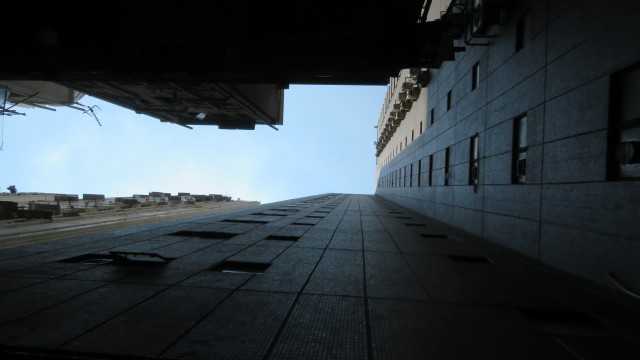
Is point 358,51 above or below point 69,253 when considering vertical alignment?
above

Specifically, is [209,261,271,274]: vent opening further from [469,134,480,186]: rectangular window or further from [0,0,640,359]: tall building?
[469,134,480,186]: rectangular window

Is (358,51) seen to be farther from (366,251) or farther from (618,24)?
(366,251)

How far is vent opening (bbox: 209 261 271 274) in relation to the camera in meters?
9.41

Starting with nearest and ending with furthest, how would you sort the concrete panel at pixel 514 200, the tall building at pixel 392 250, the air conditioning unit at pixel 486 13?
1. the tall building at pixel 392 250
2. the concrete panel at pixel 514 200
3. the air conditioning unit at pixel 486 13

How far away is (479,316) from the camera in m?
6.23

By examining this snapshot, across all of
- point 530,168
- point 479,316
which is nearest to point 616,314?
point 479,316

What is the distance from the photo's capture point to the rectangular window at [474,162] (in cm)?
1588

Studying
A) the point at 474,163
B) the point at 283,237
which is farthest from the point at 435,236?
the point at 283,237

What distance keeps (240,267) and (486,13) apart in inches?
501

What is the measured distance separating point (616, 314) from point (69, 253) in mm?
13632

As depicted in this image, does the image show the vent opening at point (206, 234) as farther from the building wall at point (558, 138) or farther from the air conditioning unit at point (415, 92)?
the air conditioning unit at point (415, 92)

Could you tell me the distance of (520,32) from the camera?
12211mm

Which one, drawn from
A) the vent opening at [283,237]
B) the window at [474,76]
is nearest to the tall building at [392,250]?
the vent opening at [283,237]

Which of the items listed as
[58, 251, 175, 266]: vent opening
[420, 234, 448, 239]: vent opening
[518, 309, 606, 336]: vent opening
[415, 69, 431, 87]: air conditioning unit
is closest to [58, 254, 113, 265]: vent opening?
[58, 251, 175, 266]: vent opening
